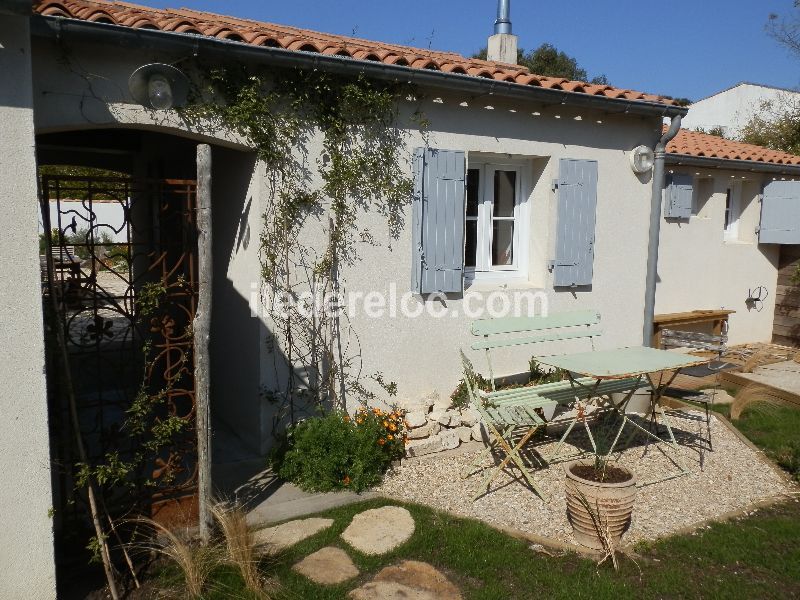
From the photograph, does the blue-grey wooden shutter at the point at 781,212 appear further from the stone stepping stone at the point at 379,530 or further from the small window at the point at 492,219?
the stone stepping stone at the point at 379,530

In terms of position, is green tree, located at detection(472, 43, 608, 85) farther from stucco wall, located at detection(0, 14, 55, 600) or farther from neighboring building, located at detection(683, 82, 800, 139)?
stucco wall, located at detection(0, 14, 55, 600)

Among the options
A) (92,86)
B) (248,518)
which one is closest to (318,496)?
(248,518)

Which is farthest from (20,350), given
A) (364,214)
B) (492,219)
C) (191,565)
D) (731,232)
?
(731,232)

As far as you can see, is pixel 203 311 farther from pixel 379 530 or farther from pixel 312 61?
pixel 312 61

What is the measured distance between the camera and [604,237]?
741 cm

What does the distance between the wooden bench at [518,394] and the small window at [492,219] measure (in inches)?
36.5

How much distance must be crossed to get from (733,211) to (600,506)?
8.69 meters

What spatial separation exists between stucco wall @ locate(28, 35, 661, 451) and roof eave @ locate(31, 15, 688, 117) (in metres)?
0.23

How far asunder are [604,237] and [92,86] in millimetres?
5642

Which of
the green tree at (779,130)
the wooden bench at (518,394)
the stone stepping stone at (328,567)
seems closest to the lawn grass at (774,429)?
the wooden bench at (518,394)

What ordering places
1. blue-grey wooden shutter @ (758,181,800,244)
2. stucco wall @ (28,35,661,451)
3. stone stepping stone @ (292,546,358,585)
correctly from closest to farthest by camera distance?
stone stepping stone @ (292,546,358,585) < stucco wall @ (28,35,661,451) < blue-grey wooden shutter @ (758,181,800,244)

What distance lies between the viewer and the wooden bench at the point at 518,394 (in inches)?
193

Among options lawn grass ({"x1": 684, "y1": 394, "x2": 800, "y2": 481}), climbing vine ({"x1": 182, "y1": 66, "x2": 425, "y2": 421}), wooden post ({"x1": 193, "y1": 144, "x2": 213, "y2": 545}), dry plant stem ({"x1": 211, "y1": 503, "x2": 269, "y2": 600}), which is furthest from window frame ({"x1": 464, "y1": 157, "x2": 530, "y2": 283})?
dry plant stem ({"x1": 211, "y1": 503, "x2": 269, "y2": 600})

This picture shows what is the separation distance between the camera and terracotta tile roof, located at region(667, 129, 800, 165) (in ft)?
29.7
